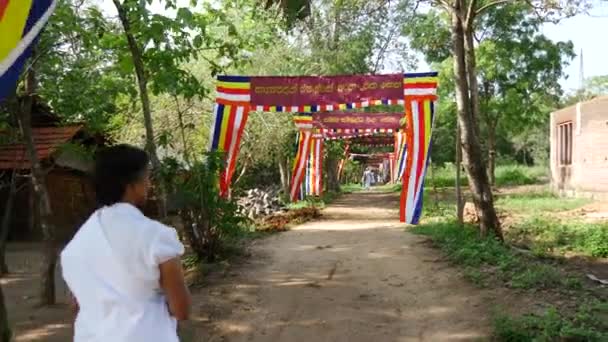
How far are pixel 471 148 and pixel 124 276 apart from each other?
8.38 m

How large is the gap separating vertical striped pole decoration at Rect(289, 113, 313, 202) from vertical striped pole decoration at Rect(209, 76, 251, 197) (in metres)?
7.24

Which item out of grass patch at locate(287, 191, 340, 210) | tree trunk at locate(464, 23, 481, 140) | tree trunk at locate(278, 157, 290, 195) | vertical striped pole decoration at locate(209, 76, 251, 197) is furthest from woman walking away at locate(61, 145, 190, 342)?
tree trunk at locate(278, 157, 290, 195)

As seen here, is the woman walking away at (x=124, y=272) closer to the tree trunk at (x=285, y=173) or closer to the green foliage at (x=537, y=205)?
the green foliage at (x=537, y=205)

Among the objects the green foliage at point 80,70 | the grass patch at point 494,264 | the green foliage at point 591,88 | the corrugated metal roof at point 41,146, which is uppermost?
the green foliage at point 591,88

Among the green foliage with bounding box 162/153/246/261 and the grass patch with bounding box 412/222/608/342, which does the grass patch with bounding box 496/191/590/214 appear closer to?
the grass patch with bounding box 412/222/608/342

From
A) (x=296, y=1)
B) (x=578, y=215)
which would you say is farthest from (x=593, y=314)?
(x=578, y=215)

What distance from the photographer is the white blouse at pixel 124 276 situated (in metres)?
2.15

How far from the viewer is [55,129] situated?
14.4 meters

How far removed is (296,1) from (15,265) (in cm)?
778

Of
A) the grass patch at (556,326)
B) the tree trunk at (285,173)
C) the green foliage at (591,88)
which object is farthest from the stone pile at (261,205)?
the green foliage at (591,88)

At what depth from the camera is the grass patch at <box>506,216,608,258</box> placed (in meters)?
10.5

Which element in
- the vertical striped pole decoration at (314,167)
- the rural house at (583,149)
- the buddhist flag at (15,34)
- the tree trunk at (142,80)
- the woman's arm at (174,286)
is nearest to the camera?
the woman's arm at (174,286)

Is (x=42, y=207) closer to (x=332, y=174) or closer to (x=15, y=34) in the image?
(x=15, y=34)

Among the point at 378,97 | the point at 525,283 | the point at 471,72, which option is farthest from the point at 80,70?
the point at 525,283
